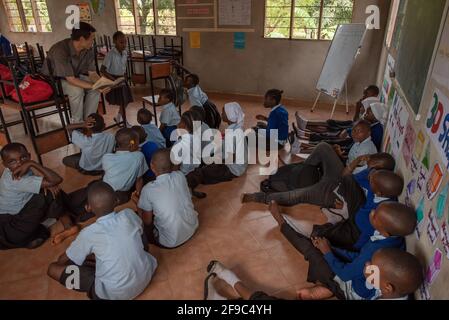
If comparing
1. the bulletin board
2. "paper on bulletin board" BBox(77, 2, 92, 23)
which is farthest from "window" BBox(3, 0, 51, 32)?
the bulletin board

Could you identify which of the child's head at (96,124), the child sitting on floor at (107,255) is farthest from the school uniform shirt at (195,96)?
the child sitting on floor at (107,255)

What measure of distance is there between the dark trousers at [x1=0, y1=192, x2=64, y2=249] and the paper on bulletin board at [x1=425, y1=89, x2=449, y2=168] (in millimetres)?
2251

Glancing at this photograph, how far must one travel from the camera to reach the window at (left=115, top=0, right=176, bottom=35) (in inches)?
232

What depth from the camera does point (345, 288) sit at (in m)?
1.61

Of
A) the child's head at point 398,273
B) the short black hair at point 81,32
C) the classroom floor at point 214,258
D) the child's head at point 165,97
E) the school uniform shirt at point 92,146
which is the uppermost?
the short black hair at point 81,32

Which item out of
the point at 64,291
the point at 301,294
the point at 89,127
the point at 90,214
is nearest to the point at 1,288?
the point at 64,291

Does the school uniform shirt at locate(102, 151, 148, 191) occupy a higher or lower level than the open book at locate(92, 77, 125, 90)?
lower

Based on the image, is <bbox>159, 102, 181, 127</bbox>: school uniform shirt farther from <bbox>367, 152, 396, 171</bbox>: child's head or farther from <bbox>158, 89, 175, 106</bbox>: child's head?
<bbox>367, 152, 396, 171</bbox>: child's head

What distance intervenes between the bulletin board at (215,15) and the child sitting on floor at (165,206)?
422cm

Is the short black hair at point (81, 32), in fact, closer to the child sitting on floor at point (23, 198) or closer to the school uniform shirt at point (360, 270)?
the child sitting on floor at point (23, 198)

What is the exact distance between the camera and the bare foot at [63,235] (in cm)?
Answer: 212
